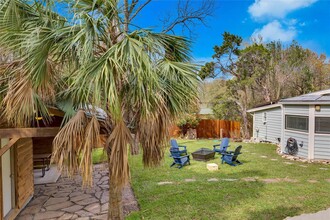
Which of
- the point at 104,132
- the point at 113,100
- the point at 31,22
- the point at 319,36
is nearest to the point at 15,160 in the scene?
the point at 104,132

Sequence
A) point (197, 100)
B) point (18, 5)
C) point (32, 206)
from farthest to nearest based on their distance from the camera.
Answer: point (32, 206)
point (197, 100)
point (18, 5)

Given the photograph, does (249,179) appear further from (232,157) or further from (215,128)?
(215,128)

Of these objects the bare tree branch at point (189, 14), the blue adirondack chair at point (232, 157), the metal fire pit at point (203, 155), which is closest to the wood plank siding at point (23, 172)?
the metal fire pit at point (203, 155)

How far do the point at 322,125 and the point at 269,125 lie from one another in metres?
5.72

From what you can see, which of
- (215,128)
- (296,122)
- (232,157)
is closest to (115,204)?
(232,157)

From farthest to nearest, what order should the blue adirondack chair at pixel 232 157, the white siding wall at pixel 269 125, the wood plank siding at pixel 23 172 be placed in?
the white siding wall at pixel 269 125 < the blue adirondack chair at pixel 232 157 < the wood plank siding at pixel 23 172

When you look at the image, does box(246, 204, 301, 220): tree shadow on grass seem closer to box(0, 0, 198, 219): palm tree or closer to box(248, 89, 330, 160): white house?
box(0, 0, 198, 219): palm tree

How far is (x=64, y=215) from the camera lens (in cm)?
572

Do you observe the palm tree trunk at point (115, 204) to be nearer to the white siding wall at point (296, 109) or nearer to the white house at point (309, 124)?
the white house at point (309, 124)

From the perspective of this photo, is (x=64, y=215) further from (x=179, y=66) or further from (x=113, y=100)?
(x=179, y=66)

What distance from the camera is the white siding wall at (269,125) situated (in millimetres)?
Result: 15258

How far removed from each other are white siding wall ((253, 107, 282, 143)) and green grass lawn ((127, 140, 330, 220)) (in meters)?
5.64

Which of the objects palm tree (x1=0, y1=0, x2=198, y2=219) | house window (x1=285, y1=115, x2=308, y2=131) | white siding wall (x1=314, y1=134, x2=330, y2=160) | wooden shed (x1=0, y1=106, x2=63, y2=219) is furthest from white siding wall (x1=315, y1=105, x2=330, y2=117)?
wooden shed (x1=0, y1=106, x2=63, y2=219)

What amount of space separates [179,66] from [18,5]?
8.91 ft
